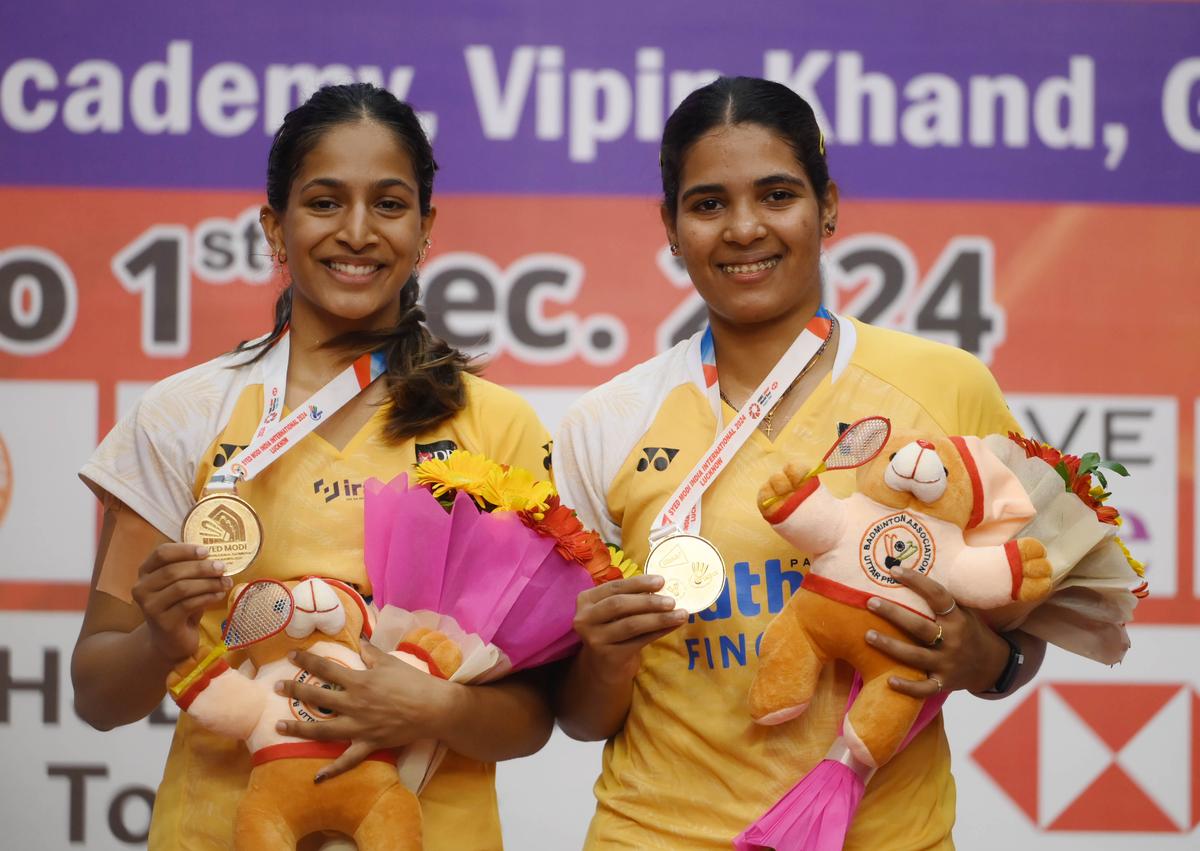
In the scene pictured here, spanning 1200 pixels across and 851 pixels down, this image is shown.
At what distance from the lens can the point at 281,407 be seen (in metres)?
2.12

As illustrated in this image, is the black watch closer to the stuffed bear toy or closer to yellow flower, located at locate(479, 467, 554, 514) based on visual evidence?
the stuffed bear toy

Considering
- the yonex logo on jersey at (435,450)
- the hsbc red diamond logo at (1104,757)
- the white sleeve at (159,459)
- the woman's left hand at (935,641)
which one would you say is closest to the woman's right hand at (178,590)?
the white sleeve at (159,459)

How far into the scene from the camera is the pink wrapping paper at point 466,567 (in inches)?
78.3

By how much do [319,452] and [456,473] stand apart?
0.78 ft

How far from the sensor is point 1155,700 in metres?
3.41

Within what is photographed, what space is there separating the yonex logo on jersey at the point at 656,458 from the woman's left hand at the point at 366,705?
457mm

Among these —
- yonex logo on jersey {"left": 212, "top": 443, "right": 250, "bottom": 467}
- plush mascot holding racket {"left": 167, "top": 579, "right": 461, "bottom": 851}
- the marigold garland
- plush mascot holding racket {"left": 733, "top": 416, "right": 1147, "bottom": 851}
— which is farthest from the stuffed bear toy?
yonex logo on jersey {"left": 212, "top": 443, "right": 250, "bottom": 467}

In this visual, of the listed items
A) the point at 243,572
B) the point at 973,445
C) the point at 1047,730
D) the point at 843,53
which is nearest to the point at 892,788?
the point at 973,445

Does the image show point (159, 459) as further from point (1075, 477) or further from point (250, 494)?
point (1075, 477)

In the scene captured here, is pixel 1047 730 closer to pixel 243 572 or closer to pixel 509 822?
pixel 509 822

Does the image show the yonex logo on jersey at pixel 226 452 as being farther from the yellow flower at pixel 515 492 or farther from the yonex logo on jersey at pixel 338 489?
the yellow flower at pixel 515 492

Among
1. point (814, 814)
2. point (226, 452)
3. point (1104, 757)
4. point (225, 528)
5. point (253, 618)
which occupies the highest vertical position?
point (226, 452)

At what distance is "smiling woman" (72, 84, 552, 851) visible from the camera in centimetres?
200

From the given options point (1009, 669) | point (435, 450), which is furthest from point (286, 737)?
point (1009, 669)
